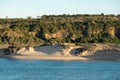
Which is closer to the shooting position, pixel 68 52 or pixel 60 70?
pixel 60 70

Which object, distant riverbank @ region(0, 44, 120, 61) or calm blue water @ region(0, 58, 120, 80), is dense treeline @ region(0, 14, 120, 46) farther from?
calm blue water @ region(0, 58, 120, 80)

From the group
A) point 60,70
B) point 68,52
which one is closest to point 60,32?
point 68,52

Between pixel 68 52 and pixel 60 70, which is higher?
pixel 60 70

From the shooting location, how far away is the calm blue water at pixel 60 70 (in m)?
58.2

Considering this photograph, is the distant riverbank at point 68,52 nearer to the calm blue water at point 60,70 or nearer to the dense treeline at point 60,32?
the calm blue water at point 60,70

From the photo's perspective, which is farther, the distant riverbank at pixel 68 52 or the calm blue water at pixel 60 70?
the distant riverbank at pixel 68 52

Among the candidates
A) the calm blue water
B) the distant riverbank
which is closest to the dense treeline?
the distant riverbank

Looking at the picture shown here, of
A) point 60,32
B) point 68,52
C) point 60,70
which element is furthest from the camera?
point 60,32

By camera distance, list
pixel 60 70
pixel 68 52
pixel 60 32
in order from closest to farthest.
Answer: pixel 60 70
pixel 68 52
pixel 60 32

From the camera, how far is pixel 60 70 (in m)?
67.7

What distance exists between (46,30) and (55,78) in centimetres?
5313

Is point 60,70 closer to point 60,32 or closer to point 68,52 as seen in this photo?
point 68,52

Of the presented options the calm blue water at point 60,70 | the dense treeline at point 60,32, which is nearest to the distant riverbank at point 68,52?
the calm blue water at point 60,70

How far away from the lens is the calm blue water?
58188mm
